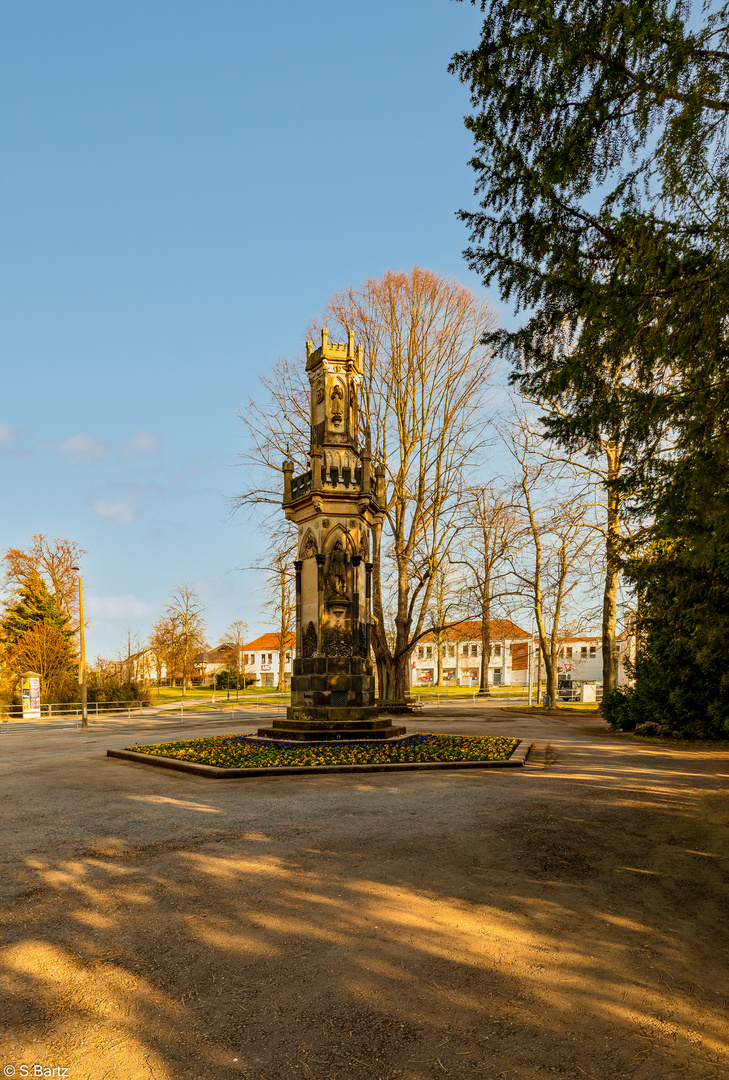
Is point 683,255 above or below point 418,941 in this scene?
above

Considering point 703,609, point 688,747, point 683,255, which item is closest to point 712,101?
point 683,255

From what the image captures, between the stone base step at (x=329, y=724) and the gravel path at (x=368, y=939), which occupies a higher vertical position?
the gravel path at (x=368, y=939)

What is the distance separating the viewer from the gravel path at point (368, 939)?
301cm

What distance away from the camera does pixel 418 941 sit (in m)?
4.12

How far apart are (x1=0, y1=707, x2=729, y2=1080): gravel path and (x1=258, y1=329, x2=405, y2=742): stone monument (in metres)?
6.90

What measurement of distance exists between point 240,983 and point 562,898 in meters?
2.48

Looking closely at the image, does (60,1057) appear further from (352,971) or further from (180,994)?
(352,971)

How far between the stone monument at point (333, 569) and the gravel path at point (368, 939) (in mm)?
6903

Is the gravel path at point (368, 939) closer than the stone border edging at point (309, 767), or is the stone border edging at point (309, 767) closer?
the gravel path at point (368, 939)

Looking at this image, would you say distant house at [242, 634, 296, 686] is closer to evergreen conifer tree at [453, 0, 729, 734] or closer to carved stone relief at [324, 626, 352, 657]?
carved stone relief at [324, 626, 352, 657]

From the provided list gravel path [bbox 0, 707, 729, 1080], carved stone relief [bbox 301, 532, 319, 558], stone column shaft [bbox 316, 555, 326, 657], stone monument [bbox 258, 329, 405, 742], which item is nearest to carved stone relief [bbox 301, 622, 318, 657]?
stone monument [bbox 258, 329, 405, 742]

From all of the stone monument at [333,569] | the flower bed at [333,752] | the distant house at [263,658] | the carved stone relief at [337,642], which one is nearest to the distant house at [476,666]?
the distant house at [263,658]

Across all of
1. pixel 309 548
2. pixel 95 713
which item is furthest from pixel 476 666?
pixel 309 548

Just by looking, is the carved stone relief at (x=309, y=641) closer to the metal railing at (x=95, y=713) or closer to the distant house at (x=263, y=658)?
the metal railing at (x=95, y=713)
